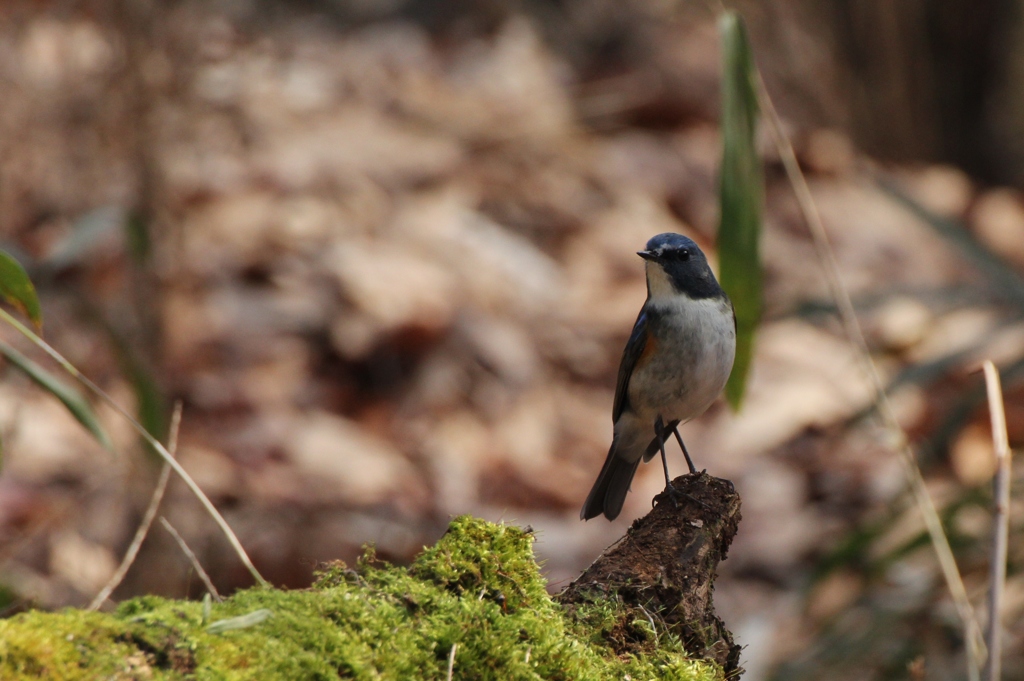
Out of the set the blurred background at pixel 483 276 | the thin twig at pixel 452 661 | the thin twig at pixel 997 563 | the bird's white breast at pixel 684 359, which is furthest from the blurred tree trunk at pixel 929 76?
the thin twig at pixel 452 661

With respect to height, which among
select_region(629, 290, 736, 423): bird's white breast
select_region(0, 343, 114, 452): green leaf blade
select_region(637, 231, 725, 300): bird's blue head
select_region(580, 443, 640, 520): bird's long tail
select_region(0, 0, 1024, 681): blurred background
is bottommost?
select_region(0, 343, 114, 452): green leaf blade

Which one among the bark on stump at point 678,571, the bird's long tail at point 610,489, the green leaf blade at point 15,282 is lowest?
the bark on stump at point 678,571

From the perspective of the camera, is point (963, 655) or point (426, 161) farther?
point (426, 161)

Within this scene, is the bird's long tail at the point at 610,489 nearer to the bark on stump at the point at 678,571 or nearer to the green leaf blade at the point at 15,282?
the bark on stump at the point at 678,571

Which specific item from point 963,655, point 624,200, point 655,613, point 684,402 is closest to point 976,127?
point 624,200

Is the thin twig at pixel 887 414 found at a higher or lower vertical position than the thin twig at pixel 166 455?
higher

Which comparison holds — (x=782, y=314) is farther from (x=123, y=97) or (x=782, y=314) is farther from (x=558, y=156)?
(x=558, y=156)

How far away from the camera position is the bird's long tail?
2.96 metres

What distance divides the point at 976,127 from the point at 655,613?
322 inches

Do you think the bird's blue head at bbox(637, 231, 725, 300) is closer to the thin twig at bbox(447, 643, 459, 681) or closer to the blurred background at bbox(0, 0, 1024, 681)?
the blurred background at bbox(0, 0, 1024, 681)

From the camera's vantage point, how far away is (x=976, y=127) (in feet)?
28.7

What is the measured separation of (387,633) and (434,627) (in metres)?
0.07

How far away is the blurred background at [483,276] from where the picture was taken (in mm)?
4367

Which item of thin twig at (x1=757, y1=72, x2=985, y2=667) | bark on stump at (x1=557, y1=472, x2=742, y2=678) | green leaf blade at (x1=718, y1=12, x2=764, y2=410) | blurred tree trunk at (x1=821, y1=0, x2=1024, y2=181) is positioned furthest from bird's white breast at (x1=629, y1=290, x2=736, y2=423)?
blurred tree trunk at (x1=821, y1=0, x2=1024, y2=181)
